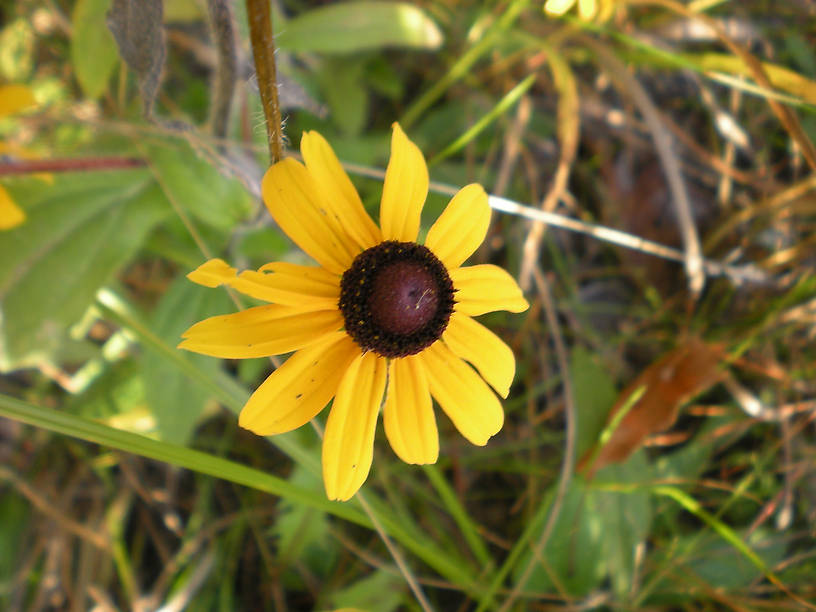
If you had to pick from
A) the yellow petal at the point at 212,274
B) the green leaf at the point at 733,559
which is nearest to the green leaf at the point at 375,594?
the green leaf at the point at 733,559

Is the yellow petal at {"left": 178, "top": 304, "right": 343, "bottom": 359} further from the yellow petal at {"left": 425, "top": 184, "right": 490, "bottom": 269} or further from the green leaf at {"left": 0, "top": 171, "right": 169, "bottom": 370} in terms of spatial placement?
the green leaf at {"left": 0, "top": 171, "right": 169, "bottom": 370}

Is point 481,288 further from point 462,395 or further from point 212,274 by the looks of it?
point 212,274

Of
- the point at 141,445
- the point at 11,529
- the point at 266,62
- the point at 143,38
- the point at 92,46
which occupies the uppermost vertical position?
the point at 92,46

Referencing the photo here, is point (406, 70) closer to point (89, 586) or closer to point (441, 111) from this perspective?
point (441, 111)

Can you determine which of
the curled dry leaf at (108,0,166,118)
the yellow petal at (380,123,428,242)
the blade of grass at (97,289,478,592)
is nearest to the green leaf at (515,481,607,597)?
the blade of grass at (97,289,478,592)

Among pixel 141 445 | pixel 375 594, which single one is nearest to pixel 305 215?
pixel 141 445
